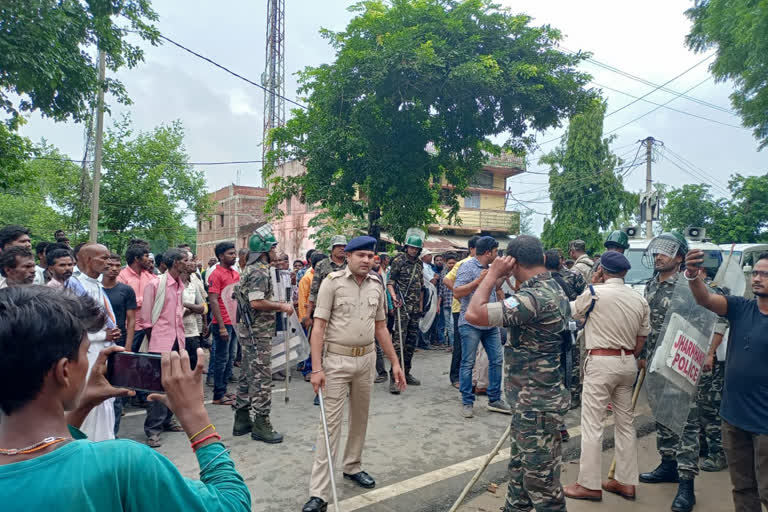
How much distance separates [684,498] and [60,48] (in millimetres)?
10907

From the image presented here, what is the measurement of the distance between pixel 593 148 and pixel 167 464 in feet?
101

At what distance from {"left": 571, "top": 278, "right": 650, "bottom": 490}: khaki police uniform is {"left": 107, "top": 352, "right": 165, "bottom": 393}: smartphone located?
3565 millimetres

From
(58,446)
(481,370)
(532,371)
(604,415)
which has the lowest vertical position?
A: (481,370)

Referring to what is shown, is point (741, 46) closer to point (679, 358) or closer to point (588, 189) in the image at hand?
point (679, 358)

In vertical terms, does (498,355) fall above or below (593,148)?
below

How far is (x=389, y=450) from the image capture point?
187 inches

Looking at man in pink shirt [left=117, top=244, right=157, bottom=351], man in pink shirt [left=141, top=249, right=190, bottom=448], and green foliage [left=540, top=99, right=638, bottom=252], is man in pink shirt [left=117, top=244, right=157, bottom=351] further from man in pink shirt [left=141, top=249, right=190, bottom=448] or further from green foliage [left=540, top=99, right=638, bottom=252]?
green foliage [left=540, top=99, right=638, bottom=252]

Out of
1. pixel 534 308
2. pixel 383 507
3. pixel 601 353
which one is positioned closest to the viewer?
pixel 534 308

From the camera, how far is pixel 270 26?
24.4m

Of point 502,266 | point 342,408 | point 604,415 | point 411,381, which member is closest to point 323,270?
point 411,381

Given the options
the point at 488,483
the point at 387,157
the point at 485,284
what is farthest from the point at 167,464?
the point at 387,157

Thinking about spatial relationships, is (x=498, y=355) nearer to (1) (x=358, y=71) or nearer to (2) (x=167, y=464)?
(2) (x=167, y=464)

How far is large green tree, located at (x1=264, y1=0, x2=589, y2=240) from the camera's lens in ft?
36.8

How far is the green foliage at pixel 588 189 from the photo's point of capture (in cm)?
Answer: 2802
